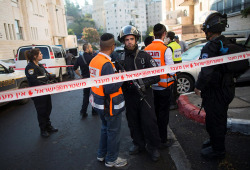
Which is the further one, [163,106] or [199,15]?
[199,15]

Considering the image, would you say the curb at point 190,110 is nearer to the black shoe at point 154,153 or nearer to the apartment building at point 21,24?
the black shoe at point 154,153

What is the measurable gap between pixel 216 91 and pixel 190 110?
1722mm

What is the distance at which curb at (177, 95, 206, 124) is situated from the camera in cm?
386

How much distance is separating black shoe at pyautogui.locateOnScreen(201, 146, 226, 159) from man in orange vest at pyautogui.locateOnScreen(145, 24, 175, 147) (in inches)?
23.4

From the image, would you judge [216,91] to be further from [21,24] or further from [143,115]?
[21,24]

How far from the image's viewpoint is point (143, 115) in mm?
2783

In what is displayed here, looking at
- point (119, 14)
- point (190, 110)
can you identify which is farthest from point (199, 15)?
point (119, 14)

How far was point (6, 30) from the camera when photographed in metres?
18.9

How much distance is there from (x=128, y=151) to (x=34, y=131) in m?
2.44

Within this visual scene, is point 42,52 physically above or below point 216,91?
above

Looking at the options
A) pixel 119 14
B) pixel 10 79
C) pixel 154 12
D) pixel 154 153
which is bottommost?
pixel 154 153

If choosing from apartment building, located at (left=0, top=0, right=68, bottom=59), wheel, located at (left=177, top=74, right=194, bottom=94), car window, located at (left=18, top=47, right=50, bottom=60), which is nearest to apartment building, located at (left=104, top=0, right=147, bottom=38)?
apartment building, located at (left=0, top=0, right=68, bottom=59)

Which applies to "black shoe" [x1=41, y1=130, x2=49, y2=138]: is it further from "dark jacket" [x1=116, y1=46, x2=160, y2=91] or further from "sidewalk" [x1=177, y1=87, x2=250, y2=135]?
"sidewalk" [x1=177, y1=87, x2=250, y2=135]

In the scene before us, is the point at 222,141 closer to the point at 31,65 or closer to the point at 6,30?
the point at 31,65
